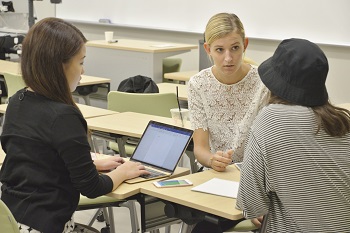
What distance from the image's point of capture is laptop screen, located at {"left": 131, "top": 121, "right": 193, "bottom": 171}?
2748 mm

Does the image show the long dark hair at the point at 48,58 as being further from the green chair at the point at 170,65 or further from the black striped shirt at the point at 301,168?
the green chair at the point at 170,65

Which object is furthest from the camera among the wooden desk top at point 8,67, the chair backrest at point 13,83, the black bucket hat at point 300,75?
the wooden desk top at point 8,67

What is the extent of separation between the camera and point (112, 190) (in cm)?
251

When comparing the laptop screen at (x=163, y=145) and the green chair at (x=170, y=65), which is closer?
the laptop screen at (x=163, y=145)

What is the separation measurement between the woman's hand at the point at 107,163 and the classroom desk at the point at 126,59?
3.52 m

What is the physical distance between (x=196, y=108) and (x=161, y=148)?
1.39 feet

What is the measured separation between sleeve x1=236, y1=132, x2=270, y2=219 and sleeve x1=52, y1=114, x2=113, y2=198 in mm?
580

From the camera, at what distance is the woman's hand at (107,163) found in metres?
2.75

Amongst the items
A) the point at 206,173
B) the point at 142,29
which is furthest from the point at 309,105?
the point at 142,29

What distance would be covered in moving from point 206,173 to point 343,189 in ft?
2.67

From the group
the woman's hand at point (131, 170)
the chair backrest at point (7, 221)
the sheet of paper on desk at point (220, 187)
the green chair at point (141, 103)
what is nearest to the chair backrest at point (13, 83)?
the green chair at point (141, 103)

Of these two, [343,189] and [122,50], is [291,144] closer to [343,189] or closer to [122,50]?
[343,189]

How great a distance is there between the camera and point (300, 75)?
2059 mm

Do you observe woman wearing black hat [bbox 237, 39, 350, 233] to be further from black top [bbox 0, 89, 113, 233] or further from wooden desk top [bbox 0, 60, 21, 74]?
wooden desk top [bbox 0, 60, 21, 74]
